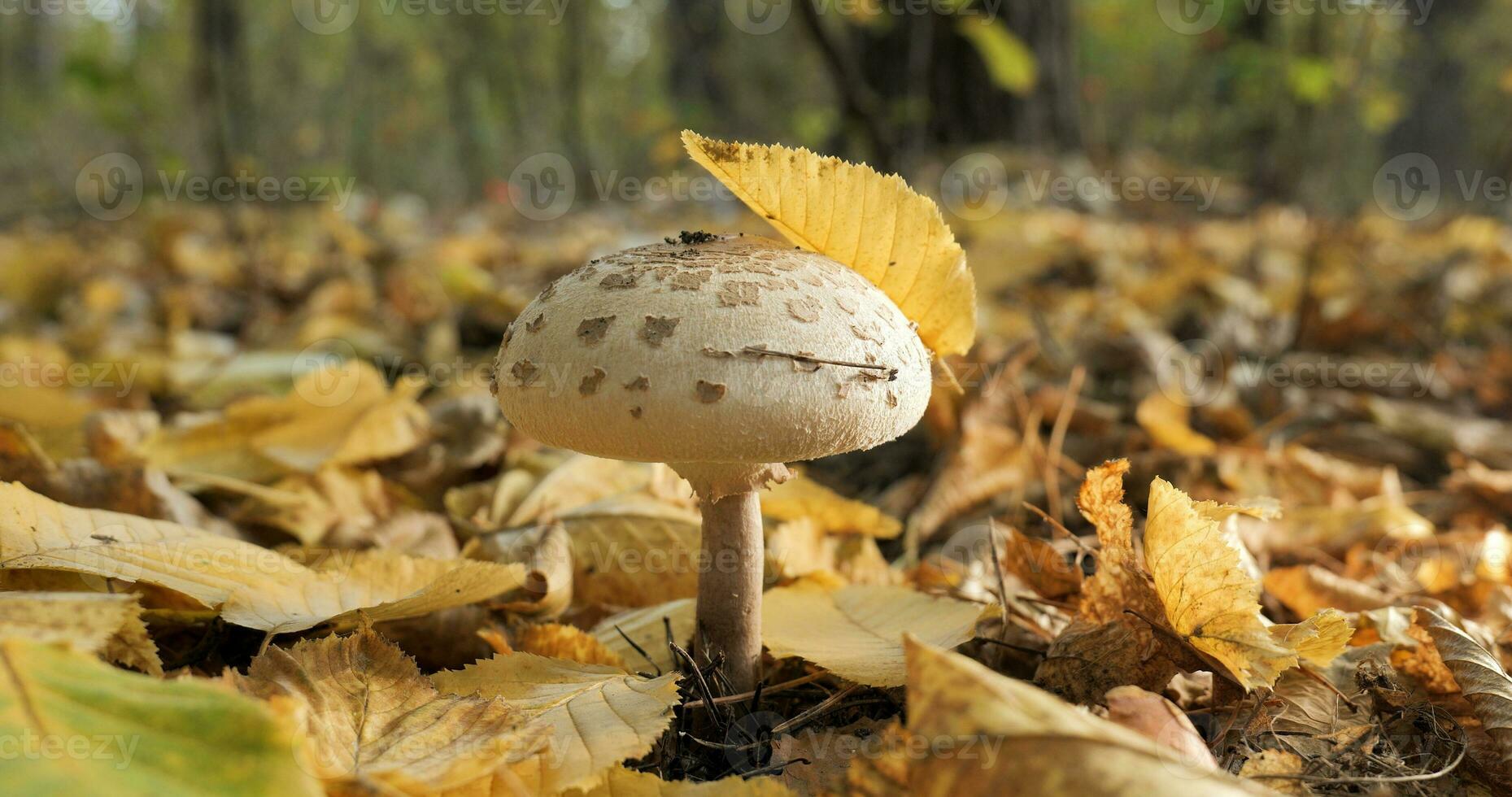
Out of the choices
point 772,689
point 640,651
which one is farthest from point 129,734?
point 772,689

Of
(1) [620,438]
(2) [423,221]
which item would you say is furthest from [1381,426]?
(2) [423,221]

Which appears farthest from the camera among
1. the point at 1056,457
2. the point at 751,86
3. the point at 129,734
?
the point at 751,86

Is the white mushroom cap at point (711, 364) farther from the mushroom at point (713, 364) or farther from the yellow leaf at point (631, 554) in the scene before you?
the yellow leaf at point (631, 554)

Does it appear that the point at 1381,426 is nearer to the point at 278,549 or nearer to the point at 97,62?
the point at 278,549

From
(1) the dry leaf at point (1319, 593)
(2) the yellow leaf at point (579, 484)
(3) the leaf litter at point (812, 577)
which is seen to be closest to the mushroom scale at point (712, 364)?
(3) the leaf litter at point (812, 577)

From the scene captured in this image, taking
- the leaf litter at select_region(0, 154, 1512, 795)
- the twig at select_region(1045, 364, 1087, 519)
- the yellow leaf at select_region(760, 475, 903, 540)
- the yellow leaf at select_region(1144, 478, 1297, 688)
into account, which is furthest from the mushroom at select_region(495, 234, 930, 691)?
the twig at select_region(1045, 364, 1087, 519)

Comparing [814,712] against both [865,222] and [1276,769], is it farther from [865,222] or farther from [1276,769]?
[865,222]
